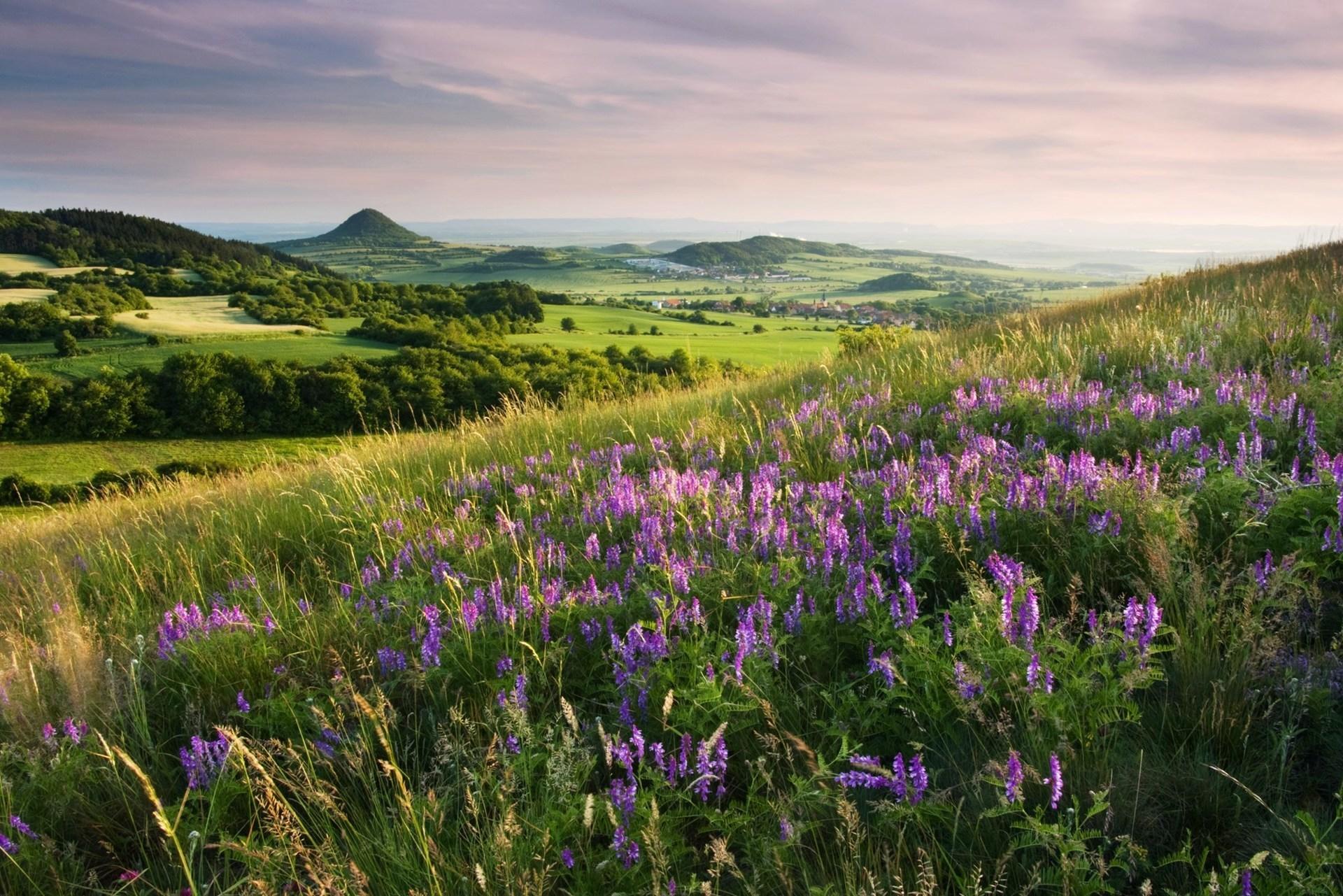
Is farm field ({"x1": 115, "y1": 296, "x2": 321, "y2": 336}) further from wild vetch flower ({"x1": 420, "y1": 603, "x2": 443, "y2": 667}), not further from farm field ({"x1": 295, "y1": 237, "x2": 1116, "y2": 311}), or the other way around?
wild vetch flower ({"x1": 420, "y1": 603, "x2": 443, "y2": 667})

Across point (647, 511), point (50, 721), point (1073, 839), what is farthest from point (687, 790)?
point (50, 721)

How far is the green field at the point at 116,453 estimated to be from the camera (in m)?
56.5

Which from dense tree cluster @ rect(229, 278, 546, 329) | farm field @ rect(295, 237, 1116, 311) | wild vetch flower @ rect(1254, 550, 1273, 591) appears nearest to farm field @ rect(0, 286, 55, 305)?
dense tree cluster @ rect(229, 278, 546, 329)

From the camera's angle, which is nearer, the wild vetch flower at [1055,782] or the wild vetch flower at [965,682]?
the wild vetch flower at [1055,782]

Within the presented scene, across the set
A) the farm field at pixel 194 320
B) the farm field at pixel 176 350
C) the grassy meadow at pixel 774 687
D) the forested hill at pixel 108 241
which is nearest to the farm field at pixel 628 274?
the forested hill at pixel 108 241

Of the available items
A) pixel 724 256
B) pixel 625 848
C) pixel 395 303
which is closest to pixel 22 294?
pixel 395 303

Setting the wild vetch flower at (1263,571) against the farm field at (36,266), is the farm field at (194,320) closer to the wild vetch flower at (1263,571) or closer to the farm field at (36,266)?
the farm field at (36,266)

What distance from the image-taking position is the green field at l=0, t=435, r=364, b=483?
56.5 m

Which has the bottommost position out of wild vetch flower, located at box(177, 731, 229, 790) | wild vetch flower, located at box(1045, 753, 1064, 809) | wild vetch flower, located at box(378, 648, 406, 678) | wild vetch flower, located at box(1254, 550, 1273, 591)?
wild vetch flower, located at box(177, 731, 229, 790)

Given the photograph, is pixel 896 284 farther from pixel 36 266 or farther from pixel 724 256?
pixel 36 266

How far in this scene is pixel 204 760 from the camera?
2.76 m

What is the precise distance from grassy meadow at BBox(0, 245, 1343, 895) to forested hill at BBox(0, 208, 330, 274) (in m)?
142

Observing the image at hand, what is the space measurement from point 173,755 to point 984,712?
3184 mm

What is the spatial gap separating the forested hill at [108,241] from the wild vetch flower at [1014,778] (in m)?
145
